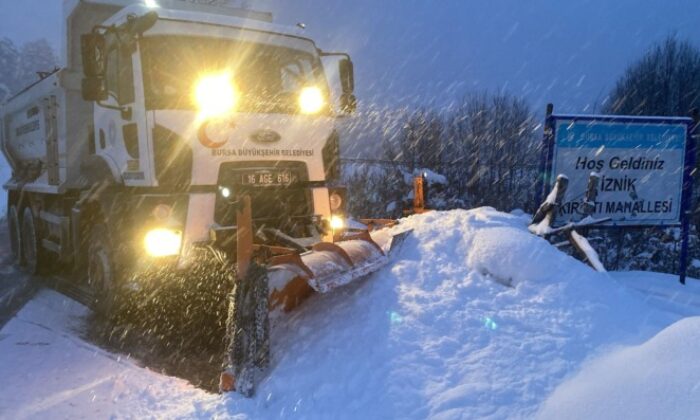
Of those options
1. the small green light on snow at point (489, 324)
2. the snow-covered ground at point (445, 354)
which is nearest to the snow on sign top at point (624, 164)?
the snow-covered ground at point (445, 354)

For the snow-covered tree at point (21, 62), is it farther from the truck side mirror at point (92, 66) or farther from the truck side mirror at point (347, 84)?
the truck side mirror at point (347, 84)

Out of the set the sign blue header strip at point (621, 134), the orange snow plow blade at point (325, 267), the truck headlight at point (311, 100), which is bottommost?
the orange snow plow blade at point (325, 267)

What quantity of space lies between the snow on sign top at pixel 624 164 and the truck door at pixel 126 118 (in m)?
4.93

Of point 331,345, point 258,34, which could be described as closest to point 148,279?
point 331,345

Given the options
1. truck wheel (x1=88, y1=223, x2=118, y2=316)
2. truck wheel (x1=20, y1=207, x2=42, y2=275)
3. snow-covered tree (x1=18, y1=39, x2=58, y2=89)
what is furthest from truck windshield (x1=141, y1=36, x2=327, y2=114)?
snow-covered tree (x1=18, y1=39, x2=58, y2=89)

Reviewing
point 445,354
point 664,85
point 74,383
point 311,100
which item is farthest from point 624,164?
point 664,85

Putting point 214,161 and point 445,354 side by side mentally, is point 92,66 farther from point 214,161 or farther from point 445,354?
point 445,354

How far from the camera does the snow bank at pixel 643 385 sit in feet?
8.81

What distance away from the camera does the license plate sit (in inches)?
227

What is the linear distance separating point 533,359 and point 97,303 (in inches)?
194

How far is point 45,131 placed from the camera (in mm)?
7938

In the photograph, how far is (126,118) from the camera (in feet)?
19.2

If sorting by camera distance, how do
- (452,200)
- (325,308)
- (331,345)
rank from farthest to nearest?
(452,200) < (325,308) < (331,345)

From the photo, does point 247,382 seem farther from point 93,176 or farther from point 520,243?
point 93,176
